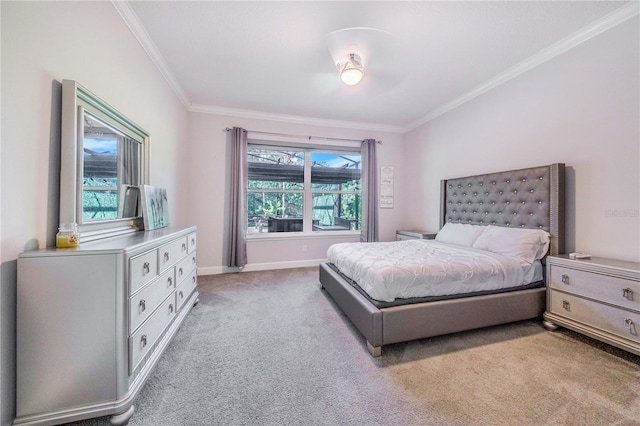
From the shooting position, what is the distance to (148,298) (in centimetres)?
147

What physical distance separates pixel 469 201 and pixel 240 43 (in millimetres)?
3401

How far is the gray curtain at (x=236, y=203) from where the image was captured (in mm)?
3803

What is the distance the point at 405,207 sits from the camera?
4754mm

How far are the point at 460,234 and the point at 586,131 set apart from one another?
153 cm

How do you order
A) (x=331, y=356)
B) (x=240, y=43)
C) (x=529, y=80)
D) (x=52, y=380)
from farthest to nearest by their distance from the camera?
(x=529, y=80) → (x=240, y=43) → (x=331, y=356) → (x=52, y=380)

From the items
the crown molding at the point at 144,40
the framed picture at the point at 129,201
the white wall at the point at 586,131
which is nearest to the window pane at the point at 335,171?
the white wall at the point at 586,131

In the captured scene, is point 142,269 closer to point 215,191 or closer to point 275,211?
point 215,191

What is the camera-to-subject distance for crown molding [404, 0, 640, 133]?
1.91 meters

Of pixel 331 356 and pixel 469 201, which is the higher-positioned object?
pixel 469 201

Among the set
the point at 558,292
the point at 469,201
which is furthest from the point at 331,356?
the point at 469,201

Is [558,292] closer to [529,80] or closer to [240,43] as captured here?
[529,80]

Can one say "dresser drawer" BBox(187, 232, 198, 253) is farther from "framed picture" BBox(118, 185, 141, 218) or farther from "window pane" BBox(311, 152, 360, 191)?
"window pane" BBox(311, 152, 360, 191)

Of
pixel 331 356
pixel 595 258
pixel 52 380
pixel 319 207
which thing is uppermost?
pixel 319 207

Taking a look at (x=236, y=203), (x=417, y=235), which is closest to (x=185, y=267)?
(x=236, y=203)
